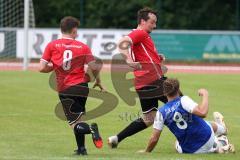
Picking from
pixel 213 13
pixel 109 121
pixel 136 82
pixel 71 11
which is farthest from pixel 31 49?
pixel 136 82

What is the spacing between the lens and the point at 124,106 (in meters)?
18.3

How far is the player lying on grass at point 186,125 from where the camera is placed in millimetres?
10477

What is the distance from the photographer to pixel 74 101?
1088 cm

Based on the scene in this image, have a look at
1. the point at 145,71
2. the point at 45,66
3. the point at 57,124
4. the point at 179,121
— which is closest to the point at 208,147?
the point at 179,121

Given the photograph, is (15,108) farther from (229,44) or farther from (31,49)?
(229,44)

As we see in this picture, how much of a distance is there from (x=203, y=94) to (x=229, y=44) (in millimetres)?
25546

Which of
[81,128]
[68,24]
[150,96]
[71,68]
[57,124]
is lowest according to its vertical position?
[57,124]

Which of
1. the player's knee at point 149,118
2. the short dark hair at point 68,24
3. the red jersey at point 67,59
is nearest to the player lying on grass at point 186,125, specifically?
the player's knee at point 149,118

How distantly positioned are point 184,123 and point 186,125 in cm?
5

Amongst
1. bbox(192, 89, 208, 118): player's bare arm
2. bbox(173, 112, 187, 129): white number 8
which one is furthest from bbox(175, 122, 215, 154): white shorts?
bbox(192, 89, 208, 118): player's bare arm

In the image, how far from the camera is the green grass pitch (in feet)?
35.7

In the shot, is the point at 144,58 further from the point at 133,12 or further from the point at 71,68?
the point at 133,12

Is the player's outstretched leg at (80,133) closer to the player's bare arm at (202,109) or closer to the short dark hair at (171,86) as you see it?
the short dark hair at (171,86)

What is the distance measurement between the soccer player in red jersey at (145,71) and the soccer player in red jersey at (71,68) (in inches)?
42.7
